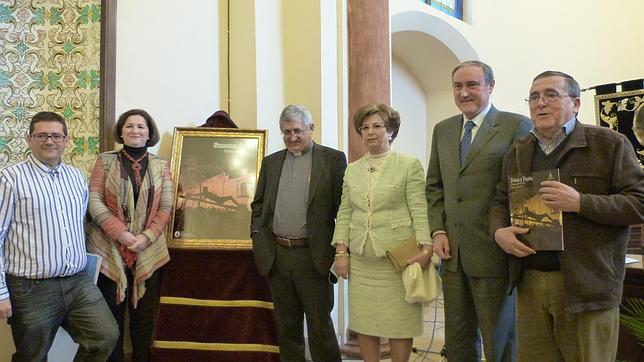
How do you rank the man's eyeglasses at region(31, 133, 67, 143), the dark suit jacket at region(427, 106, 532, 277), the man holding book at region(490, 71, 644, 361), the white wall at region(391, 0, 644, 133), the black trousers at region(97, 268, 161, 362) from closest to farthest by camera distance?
the man holding book at region(490, 71, 644, 361) < the dark suit jacket at region(427, 106, 532, 277) < the man's eyeglasses at region(31, 133, 67, 143) < the black trousers at region(97, 268, 161, 362) < the white wall at region(391, 0, 644, 133)

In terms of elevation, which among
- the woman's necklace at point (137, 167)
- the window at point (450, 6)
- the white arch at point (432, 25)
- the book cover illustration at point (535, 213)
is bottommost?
the book cover illustration at point (535, 213)

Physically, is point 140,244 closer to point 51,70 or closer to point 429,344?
point 51,70

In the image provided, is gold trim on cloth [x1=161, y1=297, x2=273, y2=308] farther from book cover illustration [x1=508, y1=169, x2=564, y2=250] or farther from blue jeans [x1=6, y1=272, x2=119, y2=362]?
book cover illustration [x1=508, y1=169, x2=564, y2=250]

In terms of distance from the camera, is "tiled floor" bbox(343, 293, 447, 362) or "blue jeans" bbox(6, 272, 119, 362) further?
"tiled floor" bbox(343, 293, 447, 362)

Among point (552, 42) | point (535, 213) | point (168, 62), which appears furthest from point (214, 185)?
point (552, 42)

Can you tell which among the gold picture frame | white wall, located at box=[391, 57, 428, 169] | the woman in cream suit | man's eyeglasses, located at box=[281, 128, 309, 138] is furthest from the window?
the woman in cream suit

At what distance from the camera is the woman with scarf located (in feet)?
9.14

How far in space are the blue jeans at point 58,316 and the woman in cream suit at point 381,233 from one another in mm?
1154

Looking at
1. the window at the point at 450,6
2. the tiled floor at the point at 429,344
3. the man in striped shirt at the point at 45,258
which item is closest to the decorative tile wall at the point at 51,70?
the man in striped shirt at the point at 45,258

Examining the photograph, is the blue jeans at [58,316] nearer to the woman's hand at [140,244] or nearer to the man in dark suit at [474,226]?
the woman's hand at [140,244]

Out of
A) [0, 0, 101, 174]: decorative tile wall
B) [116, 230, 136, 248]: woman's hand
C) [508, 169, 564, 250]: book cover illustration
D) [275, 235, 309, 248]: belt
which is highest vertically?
[0, 0, 101, 174]: decorative tile wall

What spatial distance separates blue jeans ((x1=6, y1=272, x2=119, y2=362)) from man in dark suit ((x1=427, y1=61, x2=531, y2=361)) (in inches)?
62.9

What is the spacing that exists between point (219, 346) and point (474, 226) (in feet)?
5.66

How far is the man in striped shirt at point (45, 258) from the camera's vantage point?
2355mm
